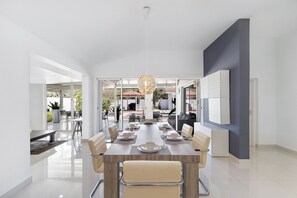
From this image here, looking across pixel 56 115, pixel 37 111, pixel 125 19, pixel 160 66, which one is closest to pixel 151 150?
pixel 125 19

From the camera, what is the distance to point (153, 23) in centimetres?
431

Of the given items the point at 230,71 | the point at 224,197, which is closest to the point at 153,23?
the point at 230,71

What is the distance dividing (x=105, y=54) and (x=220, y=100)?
11.5ft

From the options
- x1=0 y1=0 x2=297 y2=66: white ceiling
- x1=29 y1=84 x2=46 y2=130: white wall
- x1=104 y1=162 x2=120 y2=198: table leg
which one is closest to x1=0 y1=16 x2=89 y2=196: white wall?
x1=0 y1=0 x2=297 y2=66: white ceiling

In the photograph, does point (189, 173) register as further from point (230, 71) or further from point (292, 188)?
point (230, 71)

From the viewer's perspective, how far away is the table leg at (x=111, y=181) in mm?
2002

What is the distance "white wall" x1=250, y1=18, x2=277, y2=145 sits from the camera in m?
5.50

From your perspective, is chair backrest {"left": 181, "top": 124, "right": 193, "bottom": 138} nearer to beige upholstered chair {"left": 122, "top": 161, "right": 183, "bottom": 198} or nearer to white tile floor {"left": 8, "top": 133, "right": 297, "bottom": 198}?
white tile floor {"left": 8, "top": 133, "right": 297, "bottom": 198}

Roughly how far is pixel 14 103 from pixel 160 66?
4786mm

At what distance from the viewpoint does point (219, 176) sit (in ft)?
11.2

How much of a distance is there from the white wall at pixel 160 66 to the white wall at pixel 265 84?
1.74 m

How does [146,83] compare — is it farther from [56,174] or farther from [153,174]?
[153,174]

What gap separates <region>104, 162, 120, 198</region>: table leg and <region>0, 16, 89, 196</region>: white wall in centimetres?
158

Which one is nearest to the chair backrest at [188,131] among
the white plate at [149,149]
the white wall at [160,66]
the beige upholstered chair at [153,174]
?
the white plate at [149,149]
